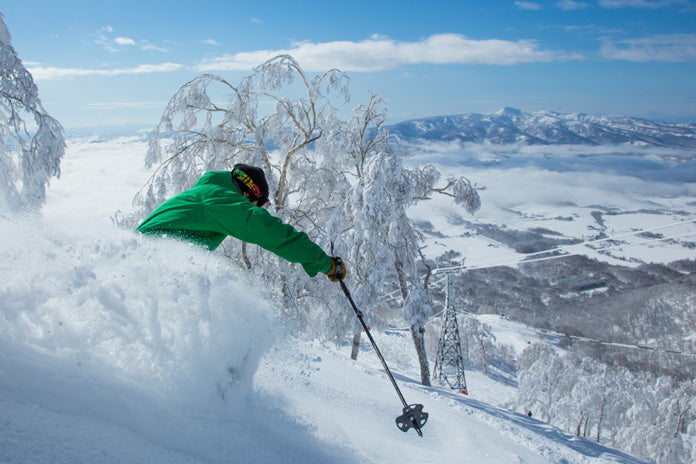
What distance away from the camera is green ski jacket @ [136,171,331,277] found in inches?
95.1

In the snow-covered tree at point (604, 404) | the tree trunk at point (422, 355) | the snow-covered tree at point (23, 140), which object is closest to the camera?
the snow-covered tree at point (23, 140)

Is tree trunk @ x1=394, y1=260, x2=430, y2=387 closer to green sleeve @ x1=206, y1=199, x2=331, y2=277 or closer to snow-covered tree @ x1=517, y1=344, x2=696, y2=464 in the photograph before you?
green sleeve @ x1=206, y1=199, x2=331, y2=277

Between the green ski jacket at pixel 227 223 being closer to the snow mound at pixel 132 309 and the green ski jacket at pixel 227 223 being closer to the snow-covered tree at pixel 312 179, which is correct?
the snow mound at pixel 132 309

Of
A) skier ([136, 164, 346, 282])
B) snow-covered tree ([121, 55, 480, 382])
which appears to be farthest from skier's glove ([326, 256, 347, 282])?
snow-covered tree ([121, 55, 480, 382])

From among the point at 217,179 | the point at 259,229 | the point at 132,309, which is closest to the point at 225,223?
the point at 259,229

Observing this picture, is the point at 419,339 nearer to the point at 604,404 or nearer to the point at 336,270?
the point at 336,270

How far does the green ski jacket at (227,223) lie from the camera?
242cm

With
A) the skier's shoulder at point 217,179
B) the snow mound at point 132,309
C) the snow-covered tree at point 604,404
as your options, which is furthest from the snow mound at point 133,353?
the snow-covered tree at point 604,404

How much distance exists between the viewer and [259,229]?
2.39m

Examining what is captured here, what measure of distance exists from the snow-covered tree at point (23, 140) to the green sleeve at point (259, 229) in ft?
26.8

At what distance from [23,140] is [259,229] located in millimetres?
9972

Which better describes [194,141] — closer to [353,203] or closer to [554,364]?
[353,203]

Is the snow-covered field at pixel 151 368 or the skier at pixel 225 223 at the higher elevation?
the skier at pixel 225 223

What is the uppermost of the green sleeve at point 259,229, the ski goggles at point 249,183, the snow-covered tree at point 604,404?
the ski goggles at point 249,183
